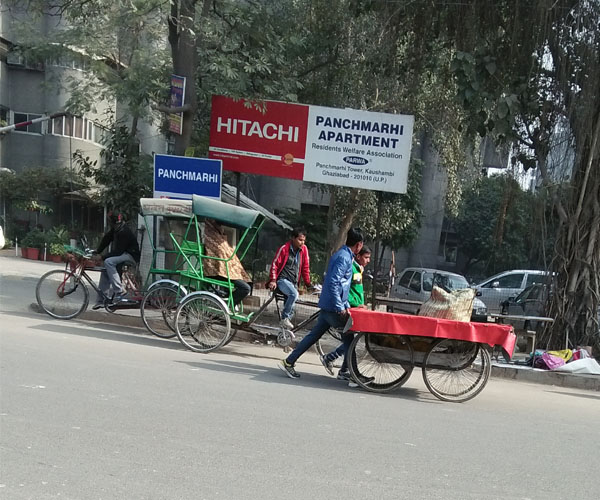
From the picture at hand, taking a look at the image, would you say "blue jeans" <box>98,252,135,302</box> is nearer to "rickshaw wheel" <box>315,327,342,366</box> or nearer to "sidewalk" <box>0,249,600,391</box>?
"sidewalk" <box>0,249,600,391</box>

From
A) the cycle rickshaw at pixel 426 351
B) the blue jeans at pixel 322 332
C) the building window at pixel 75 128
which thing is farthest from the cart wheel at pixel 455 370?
the building window at pixel 75 128

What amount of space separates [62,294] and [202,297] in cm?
295

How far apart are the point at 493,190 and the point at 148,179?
25507mm

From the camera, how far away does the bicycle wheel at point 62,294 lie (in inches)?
400

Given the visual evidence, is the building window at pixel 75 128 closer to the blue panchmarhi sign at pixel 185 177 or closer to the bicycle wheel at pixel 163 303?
the blue panchmarhi sign at pixel 185 177

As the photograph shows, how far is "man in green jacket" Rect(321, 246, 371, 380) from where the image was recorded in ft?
25.0

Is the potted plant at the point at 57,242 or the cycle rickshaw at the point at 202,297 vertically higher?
the cycle rickshaw at the point at 202,297

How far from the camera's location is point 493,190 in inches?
1438

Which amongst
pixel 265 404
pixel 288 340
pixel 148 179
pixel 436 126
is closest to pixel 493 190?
pixel 436 126

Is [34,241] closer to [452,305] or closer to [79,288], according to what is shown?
[79,288]

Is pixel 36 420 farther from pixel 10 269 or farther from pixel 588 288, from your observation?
pixel 10 269

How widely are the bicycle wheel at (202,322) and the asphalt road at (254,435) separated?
747 millimetres

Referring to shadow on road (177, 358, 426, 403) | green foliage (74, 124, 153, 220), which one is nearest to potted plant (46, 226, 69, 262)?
green foliage (74, 124, 153, 220)

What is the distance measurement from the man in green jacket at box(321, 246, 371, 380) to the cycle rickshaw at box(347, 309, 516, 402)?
363mm
